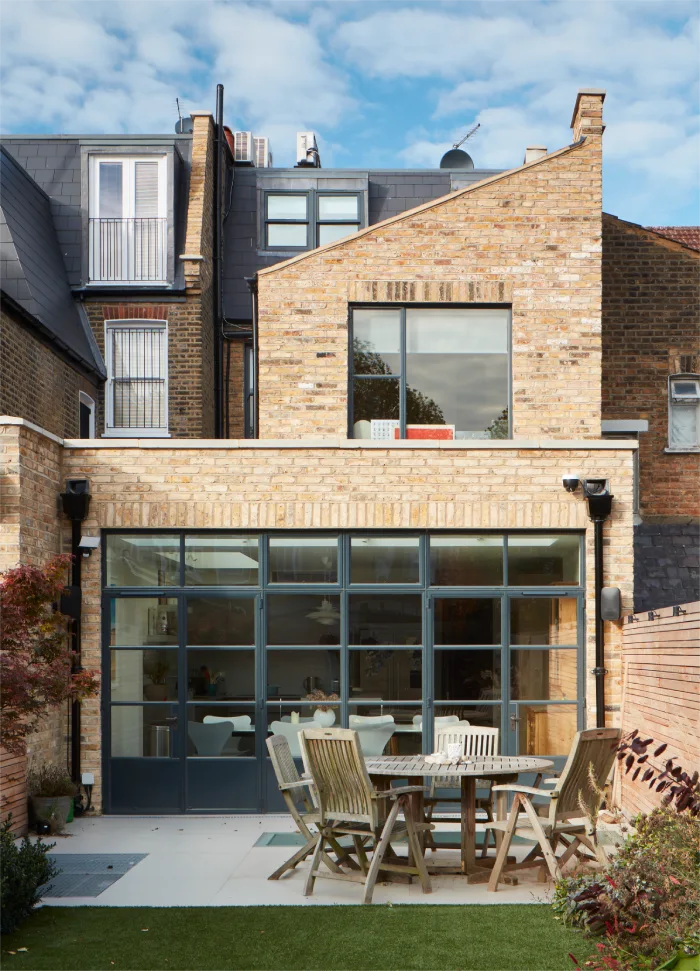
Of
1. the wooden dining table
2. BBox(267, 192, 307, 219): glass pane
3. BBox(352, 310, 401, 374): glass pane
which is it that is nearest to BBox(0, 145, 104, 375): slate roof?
BBox(267, 192, 307, 219): glass pane

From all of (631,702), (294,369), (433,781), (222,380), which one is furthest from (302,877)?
(222,380)

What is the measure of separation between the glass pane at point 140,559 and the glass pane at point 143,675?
732 mm

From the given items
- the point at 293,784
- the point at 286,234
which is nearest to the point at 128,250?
the point at 286,234

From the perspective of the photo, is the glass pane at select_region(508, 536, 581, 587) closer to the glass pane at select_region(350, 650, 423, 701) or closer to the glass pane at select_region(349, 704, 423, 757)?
the glass pane at select_region(350, 650, 423, 701)

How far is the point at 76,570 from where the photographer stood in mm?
10906

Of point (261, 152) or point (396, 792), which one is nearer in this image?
point (396, 792)

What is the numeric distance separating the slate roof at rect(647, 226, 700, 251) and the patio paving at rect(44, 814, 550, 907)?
13.5 meters

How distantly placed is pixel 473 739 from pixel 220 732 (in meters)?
2.70

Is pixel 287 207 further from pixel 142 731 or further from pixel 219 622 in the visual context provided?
pixel 142 731

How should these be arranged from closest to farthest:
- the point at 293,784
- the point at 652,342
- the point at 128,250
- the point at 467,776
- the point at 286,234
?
1. the point at 467,776
2. the point at 293,784
3. the point at 652,342
4. the point at 128,250
5. the point at 286,234

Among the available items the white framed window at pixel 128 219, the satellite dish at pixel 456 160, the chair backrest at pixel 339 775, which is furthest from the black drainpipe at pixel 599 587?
the satellite dish at pixel 456 160

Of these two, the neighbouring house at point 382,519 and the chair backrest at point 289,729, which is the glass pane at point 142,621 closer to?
the neighbouring house at point 382,519

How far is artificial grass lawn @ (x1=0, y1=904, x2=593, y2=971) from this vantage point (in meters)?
5.95

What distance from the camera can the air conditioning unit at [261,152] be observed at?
2006 cm
